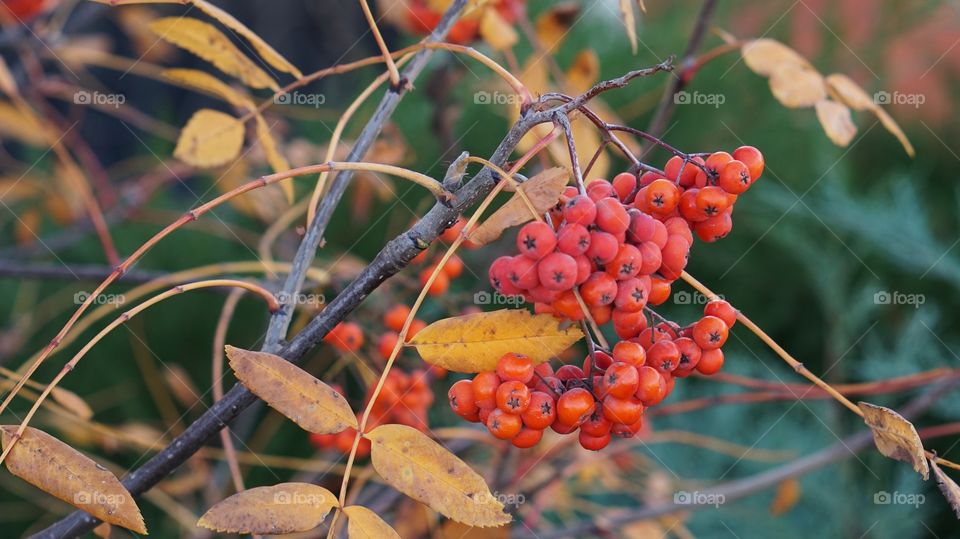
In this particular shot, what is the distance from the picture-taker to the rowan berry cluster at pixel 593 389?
24.0 inches

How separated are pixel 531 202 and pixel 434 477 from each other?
0.63ft

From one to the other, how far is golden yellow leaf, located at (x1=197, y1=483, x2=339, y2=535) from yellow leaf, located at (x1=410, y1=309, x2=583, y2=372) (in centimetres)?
Result: 12

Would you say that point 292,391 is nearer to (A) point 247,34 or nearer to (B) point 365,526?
(B) point 365,526

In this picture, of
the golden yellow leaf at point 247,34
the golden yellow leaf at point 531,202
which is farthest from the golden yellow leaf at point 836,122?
the golden yellow leaf at point 247,34

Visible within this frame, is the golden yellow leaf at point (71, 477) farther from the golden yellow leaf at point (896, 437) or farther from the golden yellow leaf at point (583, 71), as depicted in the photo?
the golden yellow leaf at point (583, 71)

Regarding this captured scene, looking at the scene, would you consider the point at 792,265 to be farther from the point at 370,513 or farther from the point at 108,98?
the point at 370,513

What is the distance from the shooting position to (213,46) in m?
0.83

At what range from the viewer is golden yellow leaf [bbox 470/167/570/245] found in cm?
55

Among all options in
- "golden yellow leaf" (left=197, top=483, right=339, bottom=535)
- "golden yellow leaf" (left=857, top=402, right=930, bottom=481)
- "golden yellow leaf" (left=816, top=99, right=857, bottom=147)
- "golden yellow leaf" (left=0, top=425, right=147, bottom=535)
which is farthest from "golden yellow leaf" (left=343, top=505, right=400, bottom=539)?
"golden yellow leaf" (left=816, top=99, right=857, bottom=147)

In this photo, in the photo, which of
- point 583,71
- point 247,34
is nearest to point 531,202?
point 247,34

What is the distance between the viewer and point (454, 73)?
1.46m

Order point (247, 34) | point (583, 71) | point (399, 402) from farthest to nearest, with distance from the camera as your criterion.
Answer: point (583, 71)
point (399, 402)
point (247, 34)

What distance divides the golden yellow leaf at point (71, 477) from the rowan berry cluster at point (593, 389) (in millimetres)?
236

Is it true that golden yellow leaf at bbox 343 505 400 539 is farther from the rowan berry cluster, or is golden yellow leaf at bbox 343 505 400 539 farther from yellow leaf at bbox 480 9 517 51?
yellow leaf at bbox 480 9 517 51
